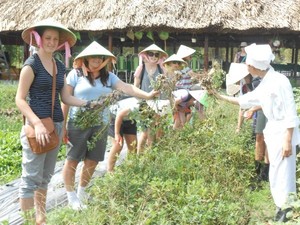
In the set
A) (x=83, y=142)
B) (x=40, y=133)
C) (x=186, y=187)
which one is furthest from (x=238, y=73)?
(x=40, y=133)

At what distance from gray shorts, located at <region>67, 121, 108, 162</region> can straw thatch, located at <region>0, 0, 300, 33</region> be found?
27.8 ft

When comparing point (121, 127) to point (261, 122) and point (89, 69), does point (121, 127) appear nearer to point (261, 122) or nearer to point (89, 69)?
point (89, 69)

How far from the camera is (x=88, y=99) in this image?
3.83 m

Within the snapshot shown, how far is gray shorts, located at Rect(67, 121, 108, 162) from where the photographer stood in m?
3.81

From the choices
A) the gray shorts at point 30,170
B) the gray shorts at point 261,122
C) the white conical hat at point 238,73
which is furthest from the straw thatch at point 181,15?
the gray shorts at point 30,170

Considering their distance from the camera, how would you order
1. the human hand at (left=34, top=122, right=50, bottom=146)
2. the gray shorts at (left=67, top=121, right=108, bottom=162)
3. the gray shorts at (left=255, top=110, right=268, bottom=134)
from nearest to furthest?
the human hand at (left=34, top=122, right=50, bottom=146) < the gray shorts at (left=67, top=121, right=108, bottom=162) < the gray shorts at (left=255, top=110, right=268, bottom=134)

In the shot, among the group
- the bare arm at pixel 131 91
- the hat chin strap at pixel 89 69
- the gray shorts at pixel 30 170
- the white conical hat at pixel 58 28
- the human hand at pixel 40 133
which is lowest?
the gray shorts at pixel 30 170

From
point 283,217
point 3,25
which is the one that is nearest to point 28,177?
point 283,217

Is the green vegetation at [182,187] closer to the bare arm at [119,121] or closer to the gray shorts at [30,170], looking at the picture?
the gray shorts at [30,170]

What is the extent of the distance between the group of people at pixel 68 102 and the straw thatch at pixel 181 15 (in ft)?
22.9

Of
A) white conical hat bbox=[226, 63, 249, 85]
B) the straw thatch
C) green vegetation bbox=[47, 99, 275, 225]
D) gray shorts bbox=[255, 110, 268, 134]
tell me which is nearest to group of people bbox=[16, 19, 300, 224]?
green vegetation bbox=[47, 99, 275, 225]

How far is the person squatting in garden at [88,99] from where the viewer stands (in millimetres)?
3808

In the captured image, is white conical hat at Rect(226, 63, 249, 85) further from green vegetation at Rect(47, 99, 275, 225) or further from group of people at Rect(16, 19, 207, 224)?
group of people at Rect(16, 19, 207, 224)

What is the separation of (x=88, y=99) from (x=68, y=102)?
14.1 inches
